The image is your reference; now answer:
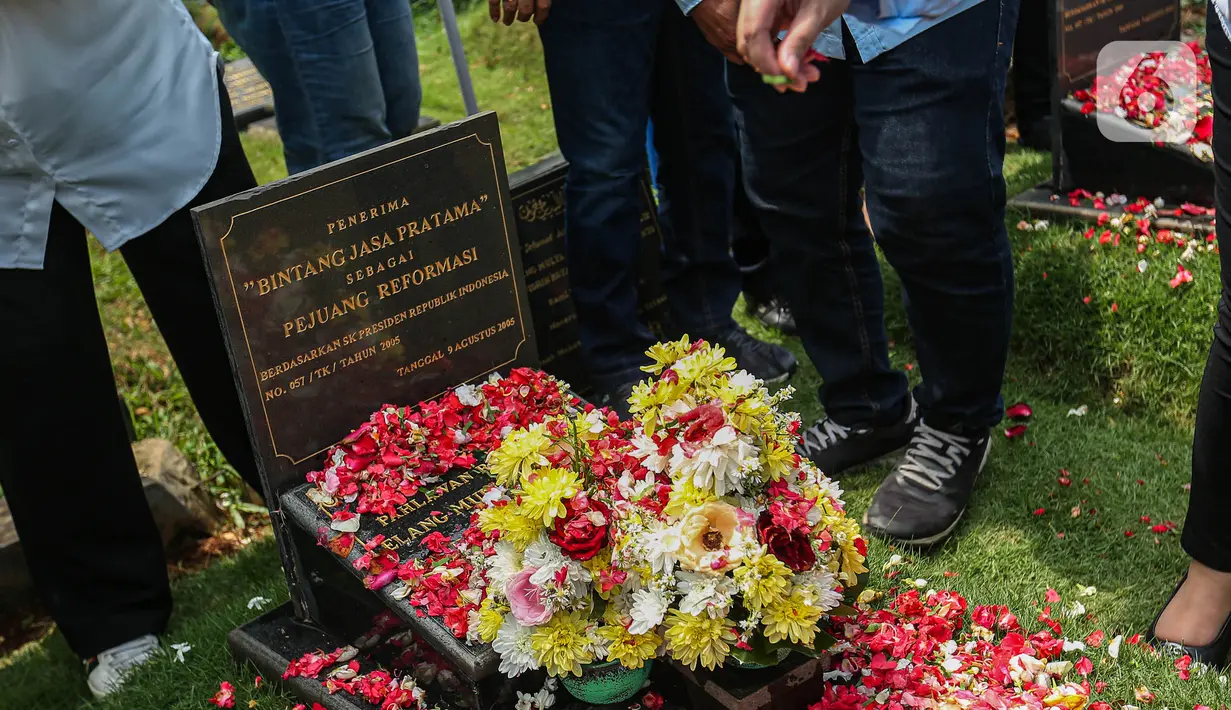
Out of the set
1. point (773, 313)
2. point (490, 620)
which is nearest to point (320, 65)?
point (773, 313)

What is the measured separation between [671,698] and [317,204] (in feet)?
3.66

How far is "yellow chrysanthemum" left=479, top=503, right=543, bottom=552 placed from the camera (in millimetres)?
1799

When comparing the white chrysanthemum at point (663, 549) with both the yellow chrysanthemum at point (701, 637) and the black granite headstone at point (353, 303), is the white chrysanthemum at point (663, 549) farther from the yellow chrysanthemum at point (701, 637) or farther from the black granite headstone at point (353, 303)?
the black granite headstone at point (353, 303)

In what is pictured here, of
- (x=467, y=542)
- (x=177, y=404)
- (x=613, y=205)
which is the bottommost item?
(x=177, y=404)

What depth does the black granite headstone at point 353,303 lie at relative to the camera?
2133mm

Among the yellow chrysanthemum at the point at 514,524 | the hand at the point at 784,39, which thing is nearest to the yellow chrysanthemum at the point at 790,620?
the yellow chrysanthemum at the point at 514,524

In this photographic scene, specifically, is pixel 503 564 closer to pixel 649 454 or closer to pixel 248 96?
pixel 649 454

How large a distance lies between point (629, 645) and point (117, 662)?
128 cm

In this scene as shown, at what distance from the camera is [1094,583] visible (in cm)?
236

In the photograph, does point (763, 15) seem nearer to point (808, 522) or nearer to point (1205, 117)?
point (808, 522)

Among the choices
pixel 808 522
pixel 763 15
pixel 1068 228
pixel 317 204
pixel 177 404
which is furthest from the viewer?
pixel 177 404

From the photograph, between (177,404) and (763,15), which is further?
(177,404)

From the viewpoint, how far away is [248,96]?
6.22 metres

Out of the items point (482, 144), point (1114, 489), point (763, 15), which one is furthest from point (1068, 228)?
point (763, 15)
